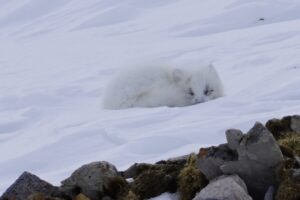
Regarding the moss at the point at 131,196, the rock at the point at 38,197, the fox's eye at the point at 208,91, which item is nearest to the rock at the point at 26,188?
the rock at the point at 38,197

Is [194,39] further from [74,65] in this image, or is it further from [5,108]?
[5,108]

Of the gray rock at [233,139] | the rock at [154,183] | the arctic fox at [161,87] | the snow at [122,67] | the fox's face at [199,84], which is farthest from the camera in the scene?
the fox's face at [199,84]

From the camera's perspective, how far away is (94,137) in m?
6.11

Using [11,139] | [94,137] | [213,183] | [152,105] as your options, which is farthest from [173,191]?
[152,105]

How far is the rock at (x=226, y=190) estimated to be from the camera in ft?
11.0

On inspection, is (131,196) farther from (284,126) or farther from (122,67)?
(122,67)

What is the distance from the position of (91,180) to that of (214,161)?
2.23 feet

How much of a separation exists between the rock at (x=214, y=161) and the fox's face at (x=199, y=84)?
4.17m

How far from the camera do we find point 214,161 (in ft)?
12.2

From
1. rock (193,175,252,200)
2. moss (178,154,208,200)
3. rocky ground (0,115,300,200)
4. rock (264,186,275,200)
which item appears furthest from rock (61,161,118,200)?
rock (264,186,275,200)

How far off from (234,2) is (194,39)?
2380 mm

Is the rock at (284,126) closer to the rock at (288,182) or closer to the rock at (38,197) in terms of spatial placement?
the rock at (288,182)

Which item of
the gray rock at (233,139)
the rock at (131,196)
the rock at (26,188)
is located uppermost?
the gray rock at (233,139)

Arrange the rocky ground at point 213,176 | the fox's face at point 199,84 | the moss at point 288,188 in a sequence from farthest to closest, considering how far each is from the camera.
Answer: the fox's face at point 199,84, the rocky ground at point 213,176, the moss at point 288,188
